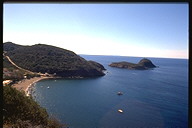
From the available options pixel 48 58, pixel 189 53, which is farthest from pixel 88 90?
pixel 189 53

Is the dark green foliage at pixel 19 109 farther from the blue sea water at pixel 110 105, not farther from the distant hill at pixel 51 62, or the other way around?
the distant hill at pixel 51 62

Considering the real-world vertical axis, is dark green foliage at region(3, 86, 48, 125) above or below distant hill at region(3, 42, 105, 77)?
below

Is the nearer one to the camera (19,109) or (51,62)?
(19,109)

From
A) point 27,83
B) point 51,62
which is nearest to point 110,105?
point 27,83

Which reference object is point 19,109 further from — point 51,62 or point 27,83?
point 51,62

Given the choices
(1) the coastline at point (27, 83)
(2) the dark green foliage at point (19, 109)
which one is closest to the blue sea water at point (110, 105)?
(1) the coastline at point (27, 83)

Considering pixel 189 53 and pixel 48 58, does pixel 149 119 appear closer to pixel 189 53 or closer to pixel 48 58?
pixel 189 53

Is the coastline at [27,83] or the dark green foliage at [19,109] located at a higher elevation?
the dark green foliage at [19,109]

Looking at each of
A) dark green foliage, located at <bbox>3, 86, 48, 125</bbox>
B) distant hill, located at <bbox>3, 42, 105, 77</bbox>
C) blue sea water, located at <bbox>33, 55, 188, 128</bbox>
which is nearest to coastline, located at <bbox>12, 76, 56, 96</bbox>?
blue sea water, located at <bbox>33, 55, 188, 128</bbox>

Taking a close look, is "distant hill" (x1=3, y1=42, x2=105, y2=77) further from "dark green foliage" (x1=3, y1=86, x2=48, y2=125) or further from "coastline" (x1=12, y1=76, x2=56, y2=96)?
"dark green foliage" (x1=3, y1=86, x2=48, y2=125)
